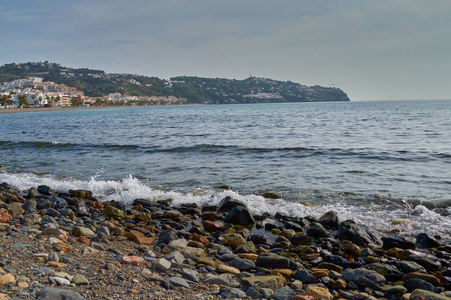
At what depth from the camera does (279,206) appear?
930cm

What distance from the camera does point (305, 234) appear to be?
6992 mm

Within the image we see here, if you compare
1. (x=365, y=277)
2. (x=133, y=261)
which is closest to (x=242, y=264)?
(x=133, y=261)

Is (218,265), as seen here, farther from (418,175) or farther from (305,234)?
(418,175)

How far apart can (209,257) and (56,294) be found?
283 cm

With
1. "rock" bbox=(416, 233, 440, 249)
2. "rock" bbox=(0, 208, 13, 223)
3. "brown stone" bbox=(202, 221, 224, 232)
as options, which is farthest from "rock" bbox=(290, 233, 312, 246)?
"rock" bbox=(0, 208, 13, 223)

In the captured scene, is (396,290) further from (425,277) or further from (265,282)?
(265,282)

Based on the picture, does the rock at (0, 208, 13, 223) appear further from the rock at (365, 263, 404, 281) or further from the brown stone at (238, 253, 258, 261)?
the rock at (365, 263, 404, 281)

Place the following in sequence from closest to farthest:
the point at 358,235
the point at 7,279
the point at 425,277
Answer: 1. the point at 7,279
2. the point at 425,277
3. the point at 358,235

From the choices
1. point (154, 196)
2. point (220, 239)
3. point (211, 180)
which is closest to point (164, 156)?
point (211, 180)

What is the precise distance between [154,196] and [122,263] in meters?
5.33

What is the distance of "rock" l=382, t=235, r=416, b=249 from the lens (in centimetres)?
655

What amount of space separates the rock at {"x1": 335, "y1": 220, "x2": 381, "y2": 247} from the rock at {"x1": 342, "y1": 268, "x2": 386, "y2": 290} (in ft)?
4.78

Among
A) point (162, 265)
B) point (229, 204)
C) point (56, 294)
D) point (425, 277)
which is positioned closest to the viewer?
point (56, 294)

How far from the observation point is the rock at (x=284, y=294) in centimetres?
442
